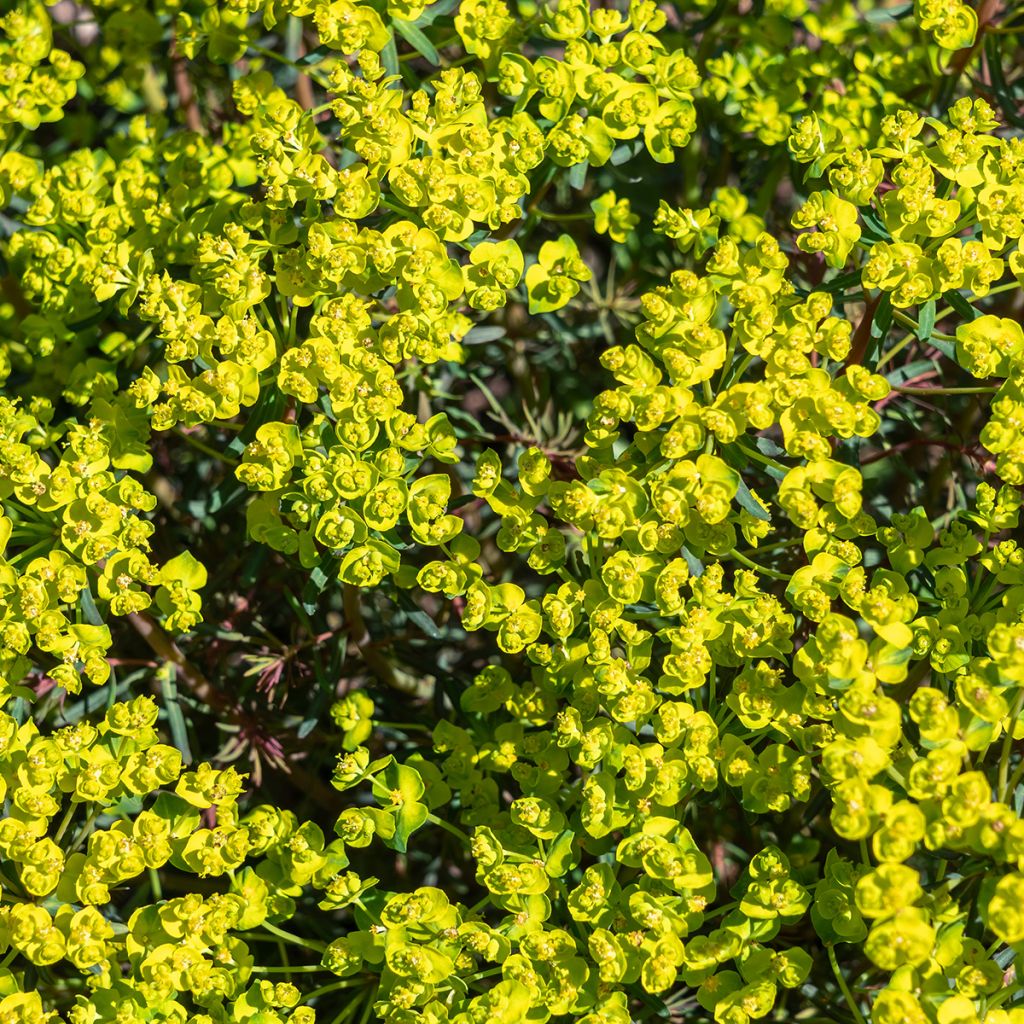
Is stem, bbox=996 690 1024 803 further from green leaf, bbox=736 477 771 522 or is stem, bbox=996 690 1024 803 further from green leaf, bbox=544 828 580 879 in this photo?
green leaf, bbox=544 828 580 879

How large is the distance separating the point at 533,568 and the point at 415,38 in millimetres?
856

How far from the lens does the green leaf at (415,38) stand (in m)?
1.90

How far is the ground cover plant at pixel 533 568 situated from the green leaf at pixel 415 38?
0.09 ft

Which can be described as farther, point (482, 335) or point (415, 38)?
point (482, 335)

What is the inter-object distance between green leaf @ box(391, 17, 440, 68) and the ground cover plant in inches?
1.0

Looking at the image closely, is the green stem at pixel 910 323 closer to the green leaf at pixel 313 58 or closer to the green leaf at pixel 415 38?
the green leaf at pixel 415 38

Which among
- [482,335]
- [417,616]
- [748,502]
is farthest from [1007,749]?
[482,335]

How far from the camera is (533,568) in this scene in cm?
181

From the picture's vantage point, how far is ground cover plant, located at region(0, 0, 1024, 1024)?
1562mm

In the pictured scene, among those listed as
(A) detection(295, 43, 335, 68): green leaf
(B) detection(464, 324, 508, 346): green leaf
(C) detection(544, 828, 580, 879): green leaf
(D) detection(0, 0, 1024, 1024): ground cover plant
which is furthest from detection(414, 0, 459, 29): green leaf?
(C) detection(544, 828, 580, 879): green leaf

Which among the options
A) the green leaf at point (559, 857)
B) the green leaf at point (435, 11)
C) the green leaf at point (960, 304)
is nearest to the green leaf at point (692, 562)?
the green leaf at point (559, 857)

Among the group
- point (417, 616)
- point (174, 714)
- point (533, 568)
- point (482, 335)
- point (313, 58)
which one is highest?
point (313, 58)

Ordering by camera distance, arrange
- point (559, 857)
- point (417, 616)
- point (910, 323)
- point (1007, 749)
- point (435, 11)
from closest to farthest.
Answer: point (1007, 749) < point (559, 857) < point (910, 323) < point (417, 616) < point (435, 11)

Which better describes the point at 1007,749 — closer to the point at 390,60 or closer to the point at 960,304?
the point at 960,304
